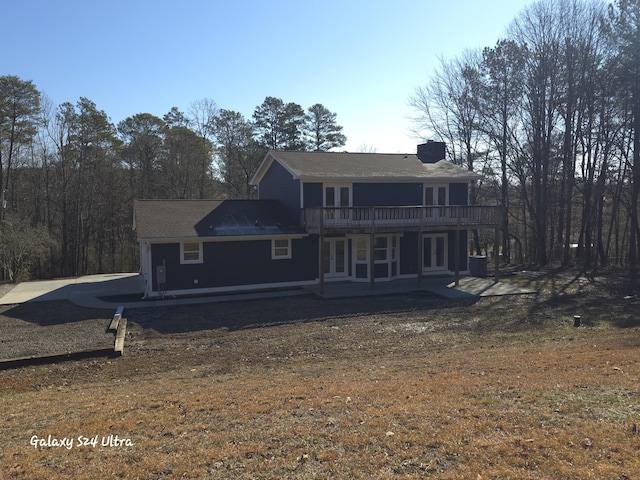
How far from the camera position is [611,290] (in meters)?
20.2

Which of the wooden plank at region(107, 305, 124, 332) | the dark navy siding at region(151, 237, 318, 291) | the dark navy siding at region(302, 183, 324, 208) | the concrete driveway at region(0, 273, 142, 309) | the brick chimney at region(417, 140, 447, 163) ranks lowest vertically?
the wooden plank at region(107, 305, 124, 332)

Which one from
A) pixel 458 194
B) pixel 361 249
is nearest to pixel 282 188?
pixel 361 249

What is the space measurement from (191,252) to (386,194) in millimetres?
9083

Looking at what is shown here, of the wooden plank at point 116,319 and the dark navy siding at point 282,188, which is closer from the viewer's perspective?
the wooden plank at point 116,319

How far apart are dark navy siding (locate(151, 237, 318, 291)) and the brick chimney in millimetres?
9316

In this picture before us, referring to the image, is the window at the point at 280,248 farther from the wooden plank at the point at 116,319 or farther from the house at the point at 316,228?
the wooden plank at the point at 116,319

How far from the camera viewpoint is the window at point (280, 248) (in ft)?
66.7

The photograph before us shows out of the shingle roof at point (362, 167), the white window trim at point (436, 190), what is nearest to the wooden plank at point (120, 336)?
the shingle roof at point (362, 167)

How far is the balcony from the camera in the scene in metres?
19.7

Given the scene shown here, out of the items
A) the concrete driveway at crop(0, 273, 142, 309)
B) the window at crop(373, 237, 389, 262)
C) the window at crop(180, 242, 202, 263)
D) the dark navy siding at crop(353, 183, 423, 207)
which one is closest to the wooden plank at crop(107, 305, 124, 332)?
the concrete driveway at crop(0, 273, 142, 309)

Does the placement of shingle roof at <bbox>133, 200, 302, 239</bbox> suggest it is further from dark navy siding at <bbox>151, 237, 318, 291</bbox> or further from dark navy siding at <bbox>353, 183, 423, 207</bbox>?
dark navy siding at <bbox>353, 183, 423, 207</bbox>

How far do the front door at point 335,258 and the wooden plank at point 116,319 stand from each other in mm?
8886

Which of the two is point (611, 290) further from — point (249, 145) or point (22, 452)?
point (249, 145)

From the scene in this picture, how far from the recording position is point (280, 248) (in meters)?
20.5
